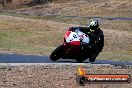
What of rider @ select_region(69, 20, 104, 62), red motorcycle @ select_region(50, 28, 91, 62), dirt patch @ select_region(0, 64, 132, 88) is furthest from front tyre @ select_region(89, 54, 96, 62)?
dirt patch @ select_region(0, 64, 132, 88)

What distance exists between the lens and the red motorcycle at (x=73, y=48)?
1727cm

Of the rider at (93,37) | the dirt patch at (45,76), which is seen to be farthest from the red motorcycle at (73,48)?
the dirt patch at (45,76)

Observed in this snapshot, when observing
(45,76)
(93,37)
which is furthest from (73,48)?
(45,76)

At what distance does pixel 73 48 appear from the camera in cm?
1744

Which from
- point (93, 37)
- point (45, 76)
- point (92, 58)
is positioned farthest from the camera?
point (92, 58)

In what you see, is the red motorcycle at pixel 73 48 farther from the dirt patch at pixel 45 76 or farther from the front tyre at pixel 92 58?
the dirt patch at pixel 45 76

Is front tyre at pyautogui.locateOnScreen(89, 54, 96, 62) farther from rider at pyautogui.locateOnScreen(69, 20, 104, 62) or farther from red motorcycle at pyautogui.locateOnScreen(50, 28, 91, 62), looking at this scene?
red motorcycle at pyautogui.locateOnScreen(50, 28, 91, 62)

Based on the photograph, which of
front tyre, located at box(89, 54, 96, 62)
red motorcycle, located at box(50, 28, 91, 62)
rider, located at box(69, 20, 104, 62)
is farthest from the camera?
front tyre, located at box(89, 54, 96, 62)

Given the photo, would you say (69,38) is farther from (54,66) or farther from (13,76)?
(13,76)

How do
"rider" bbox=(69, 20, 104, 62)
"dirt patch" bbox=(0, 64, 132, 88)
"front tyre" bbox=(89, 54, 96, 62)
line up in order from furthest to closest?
"front tyre" bbox=(89, 54, 96, 62) → "rider" bbox=(69, 20, 104, 62) → "dirt patch" bbox=(0, 64, 132, 88)

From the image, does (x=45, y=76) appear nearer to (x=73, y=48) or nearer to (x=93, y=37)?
(x=73, y=48)

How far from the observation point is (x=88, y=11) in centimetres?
6944

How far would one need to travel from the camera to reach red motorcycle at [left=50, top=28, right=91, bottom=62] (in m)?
17.3

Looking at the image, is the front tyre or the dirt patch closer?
the dirt patch
